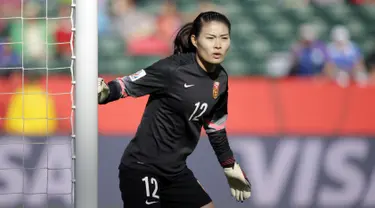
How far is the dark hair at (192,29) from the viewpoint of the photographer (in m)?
4.16

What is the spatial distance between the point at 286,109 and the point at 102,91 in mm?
3776

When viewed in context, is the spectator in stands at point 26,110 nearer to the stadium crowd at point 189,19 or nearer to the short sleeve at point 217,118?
the stadium crowd at point 189,19

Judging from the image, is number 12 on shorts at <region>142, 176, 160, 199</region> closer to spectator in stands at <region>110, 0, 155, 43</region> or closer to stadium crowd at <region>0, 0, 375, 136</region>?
stadium crowd at <region>0, 0, 375, 136</region>

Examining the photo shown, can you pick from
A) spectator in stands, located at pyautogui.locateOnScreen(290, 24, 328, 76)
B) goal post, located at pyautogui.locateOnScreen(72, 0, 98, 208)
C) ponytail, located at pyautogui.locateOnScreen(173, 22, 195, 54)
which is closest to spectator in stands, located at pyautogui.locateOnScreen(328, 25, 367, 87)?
spectator in stands, located at pyautogui.locateOnScreen(290, 24, 328, 76)

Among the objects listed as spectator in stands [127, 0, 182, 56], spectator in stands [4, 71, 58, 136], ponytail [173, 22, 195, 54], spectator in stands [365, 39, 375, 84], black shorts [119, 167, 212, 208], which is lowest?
black shorts [119, 167, 212, 208]

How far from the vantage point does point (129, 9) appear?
8586 mm

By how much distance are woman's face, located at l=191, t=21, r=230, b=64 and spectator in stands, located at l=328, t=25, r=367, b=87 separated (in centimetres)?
408

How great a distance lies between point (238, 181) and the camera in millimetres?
4617

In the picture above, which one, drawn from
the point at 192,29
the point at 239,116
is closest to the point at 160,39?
the point at 239,116

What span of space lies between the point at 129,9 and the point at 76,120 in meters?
5.00

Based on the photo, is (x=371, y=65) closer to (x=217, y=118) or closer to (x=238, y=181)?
(x=238, y=181)

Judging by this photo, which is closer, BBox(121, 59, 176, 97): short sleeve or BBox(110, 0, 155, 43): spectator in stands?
BBox(121, 59, 176, 97): short sleeve

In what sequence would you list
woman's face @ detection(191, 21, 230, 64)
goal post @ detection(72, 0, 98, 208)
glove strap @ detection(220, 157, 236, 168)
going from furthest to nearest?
glove strap @ detection(220, 157, 236, 168) → woman's face @ detection(191, 21, 230, 64) → goal post @ detection(72, 0, 98, 208)

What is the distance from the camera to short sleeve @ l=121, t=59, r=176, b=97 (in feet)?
13.5
